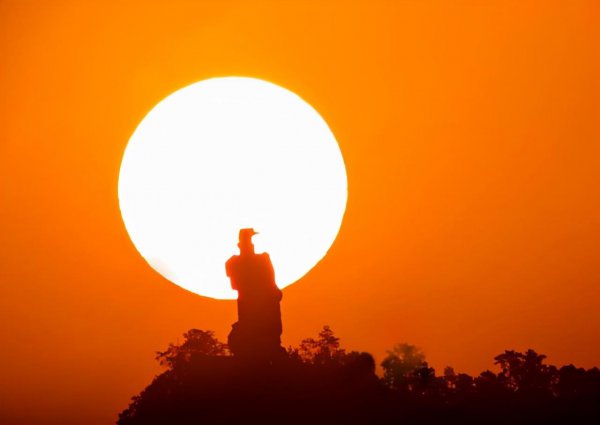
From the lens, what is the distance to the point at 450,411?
20859mm

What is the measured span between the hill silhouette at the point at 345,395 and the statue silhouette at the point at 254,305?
0.46m

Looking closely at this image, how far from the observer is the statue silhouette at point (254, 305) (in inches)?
881

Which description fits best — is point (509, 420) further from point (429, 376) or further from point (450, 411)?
point (429, 376)

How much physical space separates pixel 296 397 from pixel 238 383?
1577 millimetres

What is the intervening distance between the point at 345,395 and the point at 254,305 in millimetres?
3872

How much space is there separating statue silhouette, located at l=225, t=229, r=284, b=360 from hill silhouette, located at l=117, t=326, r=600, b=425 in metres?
0.46

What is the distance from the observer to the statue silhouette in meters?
22.4

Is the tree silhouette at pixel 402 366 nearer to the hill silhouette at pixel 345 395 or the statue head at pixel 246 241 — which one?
the hill silhouette at pixel 345 395

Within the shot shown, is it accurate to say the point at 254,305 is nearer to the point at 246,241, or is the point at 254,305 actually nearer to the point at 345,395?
the point at 246,241

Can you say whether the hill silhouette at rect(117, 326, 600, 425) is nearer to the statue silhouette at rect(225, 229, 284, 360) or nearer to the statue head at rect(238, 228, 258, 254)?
Answer: the statue silhouette at rect(225, 229, 284, 360)

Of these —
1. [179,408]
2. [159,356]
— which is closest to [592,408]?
[179,408]

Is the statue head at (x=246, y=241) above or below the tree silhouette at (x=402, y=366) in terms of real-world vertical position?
above

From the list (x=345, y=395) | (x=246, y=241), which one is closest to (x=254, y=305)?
(x=246, y=241)

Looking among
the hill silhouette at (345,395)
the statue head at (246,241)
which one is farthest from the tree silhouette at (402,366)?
the statue head at (246,241)
